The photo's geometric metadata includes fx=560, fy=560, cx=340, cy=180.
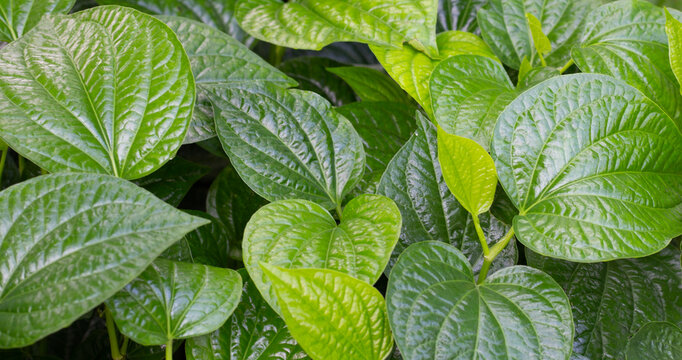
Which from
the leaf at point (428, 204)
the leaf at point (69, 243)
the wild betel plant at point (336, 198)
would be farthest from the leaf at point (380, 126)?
the leaf at point (69, 243)

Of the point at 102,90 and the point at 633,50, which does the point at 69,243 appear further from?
the point at 633,50

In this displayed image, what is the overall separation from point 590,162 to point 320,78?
60cm

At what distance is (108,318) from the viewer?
0.68 meters

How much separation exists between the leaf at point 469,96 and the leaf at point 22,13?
538 mm

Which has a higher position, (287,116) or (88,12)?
(88,12)

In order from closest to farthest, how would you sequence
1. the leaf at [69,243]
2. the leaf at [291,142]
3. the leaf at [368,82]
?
1. the leaf at [69,243]
2. the leaf at [291,142]
3. the leaf at [368,82]

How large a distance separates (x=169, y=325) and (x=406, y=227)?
12.1 inches

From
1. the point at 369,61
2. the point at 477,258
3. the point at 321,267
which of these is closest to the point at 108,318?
the point at 321,267

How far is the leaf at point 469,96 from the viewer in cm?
72

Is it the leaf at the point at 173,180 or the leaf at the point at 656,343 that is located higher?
the leaf at the point at 173,180

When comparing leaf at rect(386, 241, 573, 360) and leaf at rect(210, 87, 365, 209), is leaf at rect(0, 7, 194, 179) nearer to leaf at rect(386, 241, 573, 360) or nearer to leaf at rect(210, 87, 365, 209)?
leaf at rect(210, 87, 365, 209)

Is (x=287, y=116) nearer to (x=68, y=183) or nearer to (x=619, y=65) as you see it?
(x=68, y=183)

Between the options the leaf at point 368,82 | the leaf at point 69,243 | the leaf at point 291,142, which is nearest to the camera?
the leaf at point 69,243

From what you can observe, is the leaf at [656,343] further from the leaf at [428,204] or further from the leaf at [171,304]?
the leaf at [171,304]
